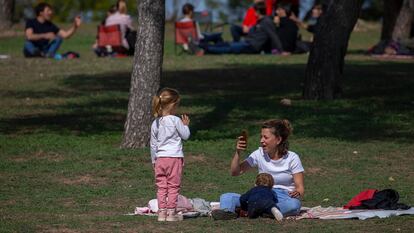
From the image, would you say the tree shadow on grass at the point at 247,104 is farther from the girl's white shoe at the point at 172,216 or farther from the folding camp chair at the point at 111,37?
the girl's white shoe at the point at 172,216

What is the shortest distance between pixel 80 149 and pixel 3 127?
7.44 ft

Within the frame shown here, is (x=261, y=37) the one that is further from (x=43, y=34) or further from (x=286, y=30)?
(x=43, y=34)

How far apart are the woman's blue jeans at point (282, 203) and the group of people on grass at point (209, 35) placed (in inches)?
634

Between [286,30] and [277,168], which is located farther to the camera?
[286,30]

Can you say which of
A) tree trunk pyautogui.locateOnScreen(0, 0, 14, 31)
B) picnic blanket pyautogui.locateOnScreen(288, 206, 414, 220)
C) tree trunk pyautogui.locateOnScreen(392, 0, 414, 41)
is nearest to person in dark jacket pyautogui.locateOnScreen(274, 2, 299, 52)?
tree trunk pyautogui.locateOnScreen(392, 0, 414, 41)

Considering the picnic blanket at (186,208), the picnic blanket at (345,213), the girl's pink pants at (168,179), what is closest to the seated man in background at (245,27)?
the picnic blanket at (186,208)

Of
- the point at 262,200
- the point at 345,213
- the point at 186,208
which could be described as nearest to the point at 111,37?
the point at 186,208

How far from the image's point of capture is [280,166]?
9.55 meters

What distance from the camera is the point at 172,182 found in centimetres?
948

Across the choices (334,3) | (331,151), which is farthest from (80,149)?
(334,3)

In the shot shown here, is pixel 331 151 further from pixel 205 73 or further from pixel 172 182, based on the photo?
pixel 205 73

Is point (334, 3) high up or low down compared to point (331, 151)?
up

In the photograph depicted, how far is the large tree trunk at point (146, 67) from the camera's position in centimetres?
1370

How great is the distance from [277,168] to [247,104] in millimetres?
8621
